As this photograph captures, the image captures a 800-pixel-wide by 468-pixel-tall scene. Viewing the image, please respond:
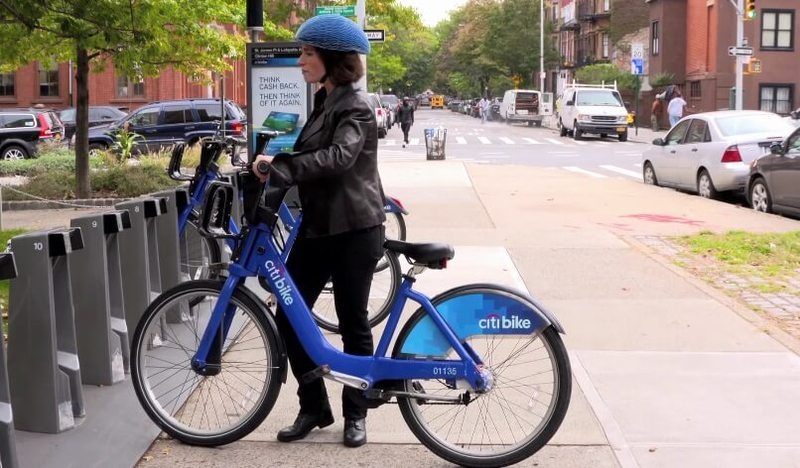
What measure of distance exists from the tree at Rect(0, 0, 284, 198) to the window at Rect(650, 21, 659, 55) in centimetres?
3934

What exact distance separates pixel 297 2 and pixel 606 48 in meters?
36.1

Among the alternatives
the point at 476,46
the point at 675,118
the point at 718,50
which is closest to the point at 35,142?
the point at 675,118

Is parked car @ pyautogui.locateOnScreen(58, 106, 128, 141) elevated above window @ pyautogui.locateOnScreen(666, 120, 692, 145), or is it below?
above

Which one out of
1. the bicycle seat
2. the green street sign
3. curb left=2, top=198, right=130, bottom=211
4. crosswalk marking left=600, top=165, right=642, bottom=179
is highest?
the green street sign

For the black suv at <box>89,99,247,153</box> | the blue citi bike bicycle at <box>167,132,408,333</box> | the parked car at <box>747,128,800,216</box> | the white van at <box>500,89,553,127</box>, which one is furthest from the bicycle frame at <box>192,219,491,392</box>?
the white van at <box>500,89,553,127</box>

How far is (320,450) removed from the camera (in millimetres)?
4688

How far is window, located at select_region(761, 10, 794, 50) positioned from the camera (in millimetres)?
44719

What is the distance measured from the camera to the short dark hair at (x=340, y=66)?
441 cm

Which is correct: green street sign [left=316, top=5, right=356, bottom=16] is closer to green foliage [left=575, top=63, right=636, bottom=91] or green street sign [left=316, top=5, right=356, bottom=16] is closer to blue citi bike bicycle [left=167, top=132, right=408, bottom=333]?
blue citi bike bicycle [left=167, top=132, right=408, bottom=333]

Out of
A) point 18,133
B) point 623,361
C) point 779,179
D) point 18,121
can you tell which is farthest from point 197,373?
point 18,121

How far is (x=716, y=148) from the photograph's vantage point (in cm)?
1650

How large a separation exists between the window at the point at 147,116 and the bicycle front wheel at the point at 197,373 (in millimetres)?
23244

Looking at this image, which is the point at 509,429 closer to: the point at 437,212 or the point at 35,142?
the point at 437,212

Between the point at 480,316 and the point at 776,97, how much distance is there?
4477 cm
